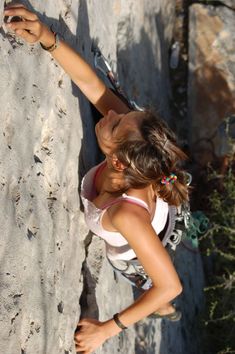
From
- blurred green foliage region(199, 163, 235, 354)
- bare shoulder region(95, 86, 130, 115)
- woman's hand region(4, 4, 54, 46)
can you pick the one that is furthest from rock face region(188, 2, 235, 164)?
woman's hand region(4, 4, 54, 46)

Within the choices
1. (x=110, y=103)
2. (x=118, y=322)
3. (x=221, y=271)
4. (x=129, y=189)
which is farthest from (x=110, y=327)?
(x=221, y=271)

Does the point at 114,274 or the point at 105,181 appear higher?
the point at 105,181

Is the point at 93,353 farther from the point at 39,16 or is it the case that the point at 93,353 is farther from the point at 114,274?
the point at 39,16

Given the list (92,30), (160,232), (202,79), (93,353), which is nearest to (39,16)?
(92,30)

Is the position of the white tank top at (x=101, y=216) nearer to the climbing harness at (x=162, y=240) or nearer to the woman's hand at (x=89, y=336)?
the climbing harness at (x=162, y=240)

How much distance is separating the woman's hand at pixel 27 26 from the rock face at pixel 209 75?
3042 mm

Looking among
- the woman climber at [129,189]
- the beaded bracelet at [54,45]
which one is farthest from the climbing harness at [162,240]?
the beaded bracelet at [54,45]

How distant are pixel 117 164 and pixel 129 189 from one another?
11 centimetres

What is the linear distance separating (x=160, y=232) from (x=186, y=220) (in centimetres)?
18

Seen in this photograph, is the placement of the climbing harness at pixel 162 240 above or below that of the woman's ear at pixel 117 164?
below

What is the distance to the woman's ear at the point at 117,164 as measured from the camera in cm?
213

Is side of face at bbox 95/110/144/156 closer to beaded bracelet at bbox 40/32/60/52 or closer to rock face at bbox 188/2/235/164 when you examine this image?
beaded bracelet at bbox 40/32/60/52

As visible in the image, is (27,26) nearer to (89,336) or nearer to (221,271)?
(89,336)

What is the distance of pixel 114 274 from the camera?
9.24 feet
